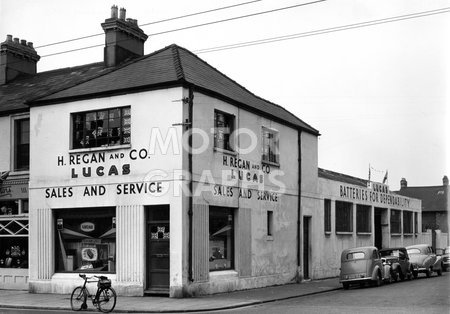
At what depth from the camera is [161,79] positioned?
21.9m

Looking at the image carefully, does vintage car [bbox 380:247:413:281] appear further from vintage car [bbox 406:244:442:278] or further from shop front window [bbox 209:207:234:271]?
shop front window [bbox 209:207:234:271]

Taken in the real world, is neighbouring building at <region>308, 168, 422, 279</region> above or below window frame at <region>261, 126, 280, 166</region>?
below

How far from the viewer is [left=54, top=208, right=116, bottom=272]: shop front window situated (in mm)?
22422

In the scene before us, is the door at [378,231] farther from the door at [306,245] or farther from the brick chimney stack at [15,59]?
the brick chimney stack at [15,59]

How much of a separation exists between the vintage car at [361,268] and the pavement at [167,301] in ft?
5.70

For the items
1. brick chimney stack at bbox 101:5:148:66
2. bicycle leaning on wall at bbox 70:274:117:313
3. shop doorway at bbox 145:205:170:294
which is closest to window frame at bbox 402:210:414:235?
brick chimney stack at bbox 101:5:148:66

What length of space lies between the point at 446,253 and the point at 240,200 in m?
19.3

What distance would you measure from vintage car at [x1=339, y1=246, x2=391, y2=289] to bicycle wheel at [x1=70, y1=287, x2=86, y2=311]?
11014 millimetres

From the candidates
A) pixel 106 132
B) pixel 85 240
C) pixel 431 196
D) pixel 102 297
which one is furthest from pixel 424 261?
pixel 431 196

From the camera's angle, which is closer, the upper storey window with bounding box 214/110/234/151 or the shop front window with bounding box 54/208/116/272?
the shop front window with bounding box 54/208/116/272

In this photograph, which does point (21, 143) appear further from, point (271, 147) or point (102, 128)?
point (271, 147)

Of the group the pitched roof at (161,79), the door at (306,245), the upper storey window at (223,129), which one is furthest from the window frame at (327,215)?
the upper storey window at (223,129)

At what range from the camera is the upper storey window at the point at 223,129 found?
23391 millimetres

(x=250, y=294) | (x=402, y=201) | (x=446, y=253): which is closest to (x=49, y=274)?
(x=250, y=294)
